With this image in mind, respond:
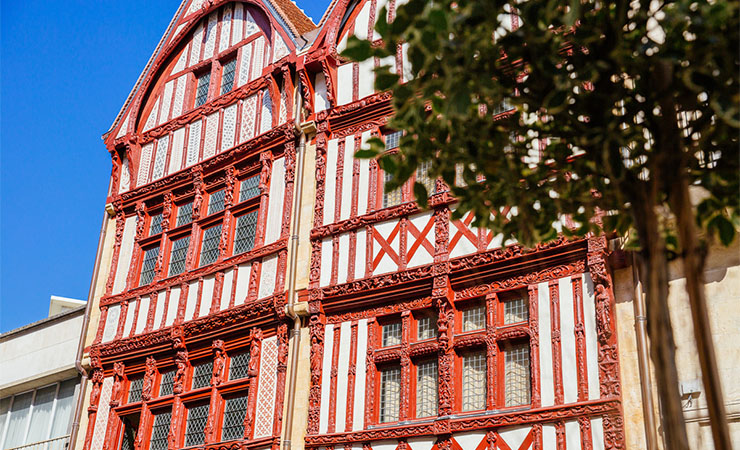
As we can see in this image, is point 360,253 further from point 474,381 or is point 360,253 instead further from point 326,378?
point 474,381

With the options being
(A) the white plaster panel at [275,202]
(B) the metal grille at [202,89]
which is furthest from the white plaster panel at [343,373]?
(B) the metal grille at [202,89]

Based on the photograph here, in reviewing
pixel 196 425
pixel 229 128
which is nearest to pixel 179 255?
pixel 229 128

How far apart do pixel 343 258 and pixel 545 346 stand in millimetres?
3879

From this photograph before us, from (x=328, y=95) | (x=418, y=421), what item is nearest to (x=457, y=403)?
(x=418, y=421)

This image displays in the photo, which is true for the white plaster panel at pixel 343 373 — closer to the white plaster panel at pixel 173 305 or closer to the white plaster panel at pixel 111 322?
the white plaster panel at pixel 173 305

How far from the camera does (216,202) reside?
666 inches

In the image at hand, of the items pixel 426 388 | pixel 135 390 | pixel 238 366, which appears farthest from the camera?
pixel 135 390

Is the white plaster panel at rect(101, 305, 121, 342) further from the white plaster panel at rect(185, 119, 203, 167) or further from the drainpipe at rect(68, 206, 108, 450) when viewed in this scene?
the white plaster panel at rect(185, 119, 203, 167)

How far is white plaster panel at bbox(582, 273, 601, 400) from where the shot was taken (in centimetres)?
1081

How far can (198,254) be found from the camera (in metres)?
16.6

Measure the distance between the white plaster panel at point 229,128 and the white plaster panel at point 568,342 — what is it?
7718 millimetres

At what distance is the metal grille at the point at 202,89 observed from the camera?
18484 millimetres

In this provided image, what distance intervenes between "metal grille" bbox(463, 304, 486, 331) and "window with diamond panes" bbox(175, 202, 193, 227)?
6.71m

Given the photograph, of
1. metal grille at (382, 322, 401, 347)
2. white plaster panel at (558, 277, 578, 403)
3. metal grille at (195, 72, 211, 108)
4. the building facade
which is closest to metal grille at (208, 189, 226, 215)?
the building facade
